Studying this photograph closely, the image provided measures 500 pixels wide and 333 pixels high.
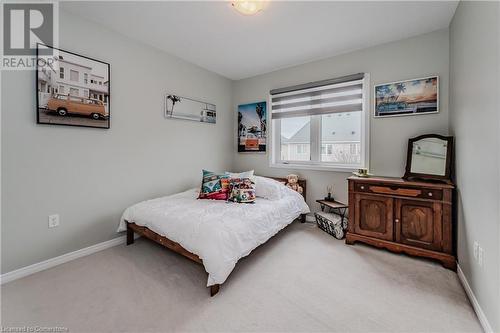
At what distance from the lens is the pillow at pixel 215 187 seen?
2.74 meters

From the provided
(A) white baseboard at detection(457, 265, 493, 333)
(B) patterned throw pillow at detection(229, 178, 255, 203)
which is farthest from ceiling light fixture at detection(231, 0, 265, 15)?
(A) white baseboard at detection(457, 265, 493, 333)

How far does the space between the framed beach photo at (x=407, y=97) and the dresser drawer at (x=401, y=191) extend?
3.23ft

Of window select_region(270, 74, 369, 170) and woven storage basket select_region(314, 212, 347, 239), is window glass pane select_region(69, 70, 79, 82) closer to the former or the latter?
window select_region(270, 74, 369, 170)

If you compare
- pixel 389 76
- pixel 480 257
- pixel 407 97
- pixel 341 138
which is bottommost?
pixel 480 257

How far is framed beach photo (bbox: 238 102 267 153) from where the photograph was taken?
3816 millimetres

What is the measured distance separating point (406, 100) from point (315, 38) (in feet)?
4.45

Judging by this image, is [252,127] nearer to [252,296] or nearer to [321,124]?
[321,124]

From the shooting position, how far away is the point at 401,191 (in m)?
2.25

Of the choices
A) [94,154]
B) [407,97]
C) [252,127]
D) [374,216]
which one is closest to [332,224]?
[374,216]

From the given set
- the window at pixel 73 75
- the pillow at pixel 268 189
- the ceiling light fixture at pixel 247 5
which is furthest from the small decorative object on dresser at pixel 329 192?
the window at pixel 73 75

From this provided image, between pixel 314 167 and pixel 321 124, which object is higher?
pixel 321 124

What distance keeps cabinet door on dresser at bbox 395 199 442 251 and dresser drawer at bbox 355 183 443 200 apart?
7 cm

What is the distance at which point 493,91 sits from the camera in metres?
1.31

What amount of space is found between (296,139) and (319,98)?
0.74 meters
